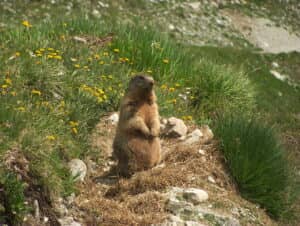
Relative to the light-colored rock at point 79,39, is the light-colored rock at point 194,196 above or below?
above

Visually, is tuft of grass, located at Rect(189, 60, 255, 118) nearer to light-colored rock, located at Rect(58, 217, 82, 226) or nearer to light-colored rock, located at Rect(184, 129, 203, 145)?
light-colored rock, located at Rect(184, 129, 203, 145)

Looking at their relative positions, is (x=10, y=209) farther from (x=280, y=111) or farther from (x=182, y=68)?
(x=280, y=111)

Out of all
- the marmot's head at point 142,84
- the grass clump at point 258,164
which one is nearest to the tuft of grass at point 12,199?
the marmot's head at point 142,84

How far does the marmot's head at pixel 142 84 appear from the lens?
754 cm

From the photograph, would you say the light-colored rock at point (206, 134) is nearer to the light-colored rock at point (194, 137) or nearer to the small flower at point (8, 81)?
the light-colored rock at point (194, 137)

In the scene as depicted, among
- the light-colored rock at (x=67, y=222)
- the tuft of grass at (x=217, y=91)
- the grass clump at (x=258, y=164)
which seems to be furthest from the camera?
the tuft of grass at (x=217, y=91)

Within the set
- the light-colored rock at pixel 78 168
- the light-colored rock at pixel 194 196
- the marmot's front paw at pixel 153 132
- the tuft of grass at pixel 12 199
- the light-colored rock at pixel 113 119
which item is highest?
the marmot's front paw at pixel 153 132

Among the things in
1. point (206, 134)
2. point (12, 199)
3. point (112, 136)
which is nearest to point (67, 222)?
point (12, 199)

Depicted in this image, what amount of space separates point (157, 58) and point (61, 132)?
3809 millimetres

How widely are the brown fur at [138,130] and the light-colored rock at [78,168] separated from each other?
468mm

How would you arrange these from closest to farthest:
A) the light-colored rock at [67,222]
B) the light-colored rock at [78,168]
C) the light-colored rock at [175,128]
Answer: the light-colored rock at [67,222], the light-colored rock at [78,168], the light-colored rock at [175,128]

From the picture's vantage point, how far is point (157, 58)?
11.4 meters

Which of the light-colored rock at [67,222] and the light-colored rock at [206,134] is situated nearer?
the light-colored rock at [67,222]

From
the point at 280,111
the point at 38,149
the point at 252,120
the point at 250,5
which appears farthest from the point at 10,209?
the point at 250,5
